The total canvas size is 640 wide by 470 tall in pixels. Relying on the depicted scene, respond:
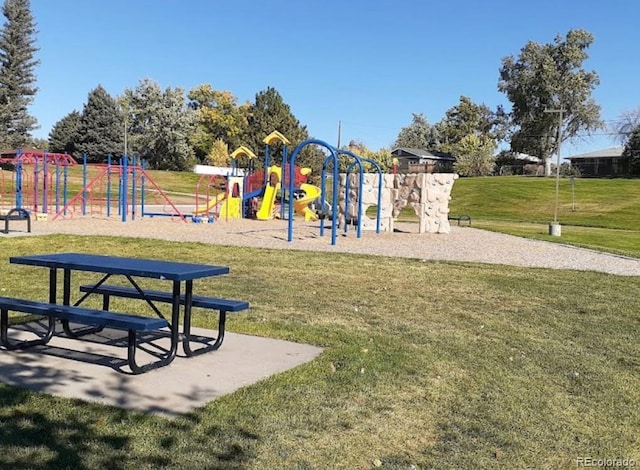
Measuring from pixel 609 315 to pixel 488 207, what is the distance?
146 feet

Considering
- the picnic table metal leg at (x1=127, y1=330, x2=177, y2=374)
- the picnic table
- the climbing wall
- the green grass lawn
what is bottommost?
the green grass lawn

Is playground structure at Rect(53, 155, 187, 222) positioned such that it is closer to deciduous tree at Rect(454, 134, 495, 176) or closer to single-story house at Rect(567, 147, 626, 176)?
deciduous tree at Rect(454, 134, 495, 176)

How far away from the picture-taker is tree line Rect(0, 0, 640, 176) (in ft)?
206

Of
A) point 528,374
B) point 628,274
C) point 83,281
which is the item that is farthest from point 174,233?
point 528,374

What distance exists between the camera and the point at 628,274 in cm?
1185

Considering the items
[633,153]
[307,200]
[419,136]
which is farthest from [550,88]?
[307,200]

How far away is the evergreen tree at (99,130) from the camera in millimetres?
65750

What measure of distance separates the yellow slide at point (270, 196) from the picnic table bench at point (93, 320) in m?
22.0

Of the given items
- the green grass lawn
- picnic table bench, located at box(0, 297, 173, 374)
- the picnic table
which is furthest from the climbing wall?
picnic table bench, located at box(0, 297, 173, 374)

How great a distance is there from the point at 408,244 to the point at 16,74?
58.4m

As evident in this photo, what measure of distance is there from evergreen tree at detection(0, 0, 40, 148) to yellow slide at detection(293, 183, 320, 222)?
142ft

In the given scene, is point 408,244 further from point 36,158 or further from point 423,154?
point 423,154

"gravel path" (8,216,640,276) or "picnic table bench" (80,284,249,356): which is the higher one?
"picnic table bench" (80,284,249,356)

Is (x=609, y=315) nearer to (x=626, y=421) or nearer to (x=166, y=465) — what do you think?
(x=626, y=421)
